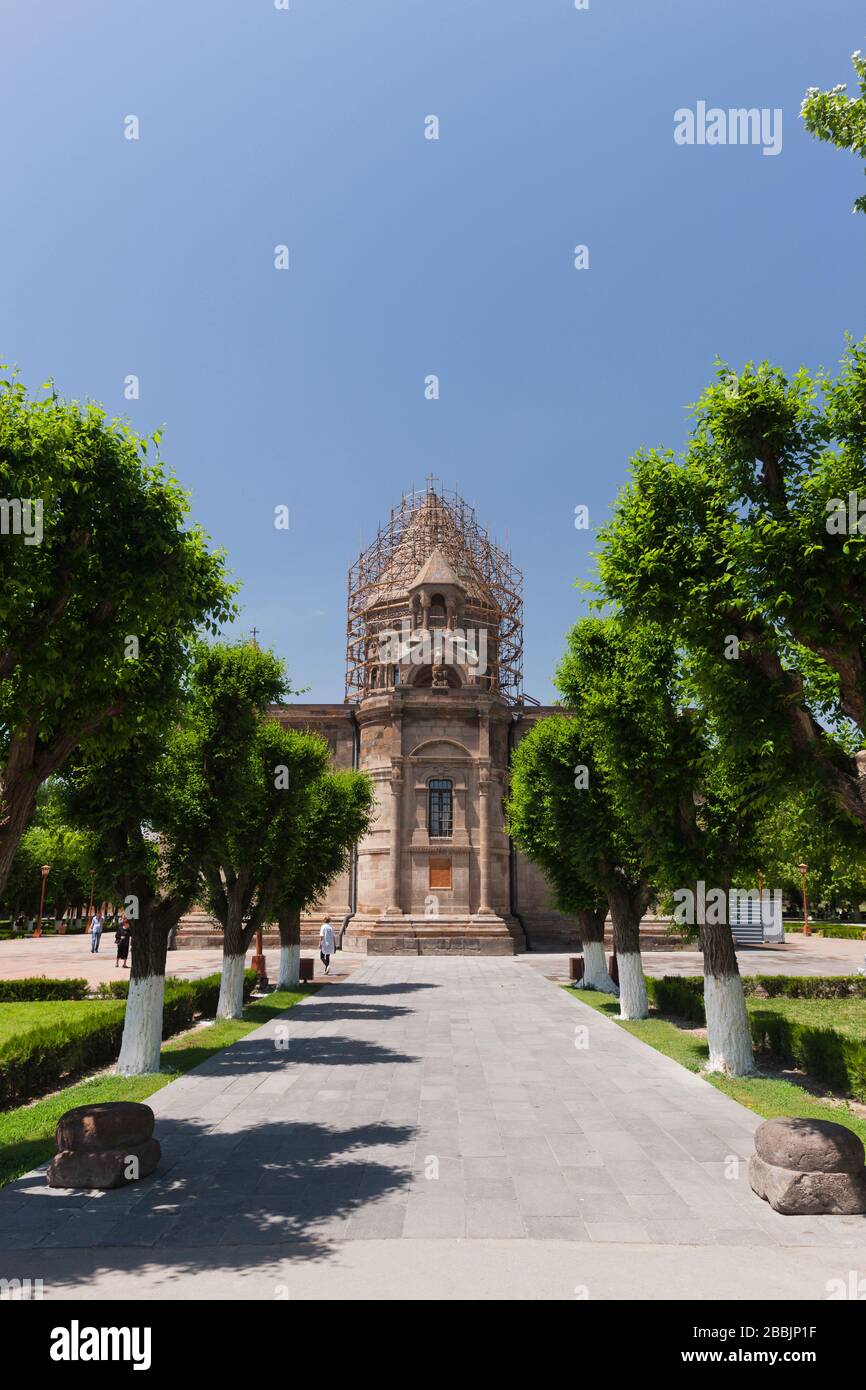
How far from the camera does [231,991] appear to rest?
842 inches

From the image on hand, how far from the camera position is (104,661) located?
9883mm

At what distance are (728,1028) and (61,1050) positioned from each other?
38.4 ft

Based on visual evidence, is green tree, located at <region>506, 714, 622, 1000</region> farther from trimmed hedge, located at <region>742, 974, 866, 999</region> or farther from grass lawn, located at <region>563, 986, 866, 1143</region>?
trimmed hedge, located at <region>742, 974, 866, 999</region>

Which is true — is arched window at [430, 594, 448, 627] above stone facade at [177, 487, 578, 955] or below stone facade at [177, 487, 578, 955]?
above

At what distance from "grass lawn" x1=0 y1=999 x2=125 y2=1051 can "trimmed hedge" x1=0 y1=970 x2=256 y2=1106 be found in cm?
46

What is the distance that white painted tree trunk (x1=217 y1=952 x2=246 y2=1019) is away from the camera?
21172mm

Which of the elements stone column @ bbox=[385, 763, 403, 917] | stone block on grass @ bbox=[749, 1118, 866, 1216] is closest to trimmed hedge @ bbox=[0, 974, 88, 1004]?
stone column @ bbox=[385, 763, 403, 917]

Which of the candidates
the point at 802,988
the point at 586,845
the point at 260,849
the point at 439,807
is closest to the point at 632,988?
the point at 586,845

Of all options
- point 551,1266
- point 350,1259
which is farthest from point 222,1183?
point 551,1266

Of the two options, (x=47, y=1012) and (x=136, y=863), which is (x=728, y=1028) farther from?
(x=47, y=1012)
